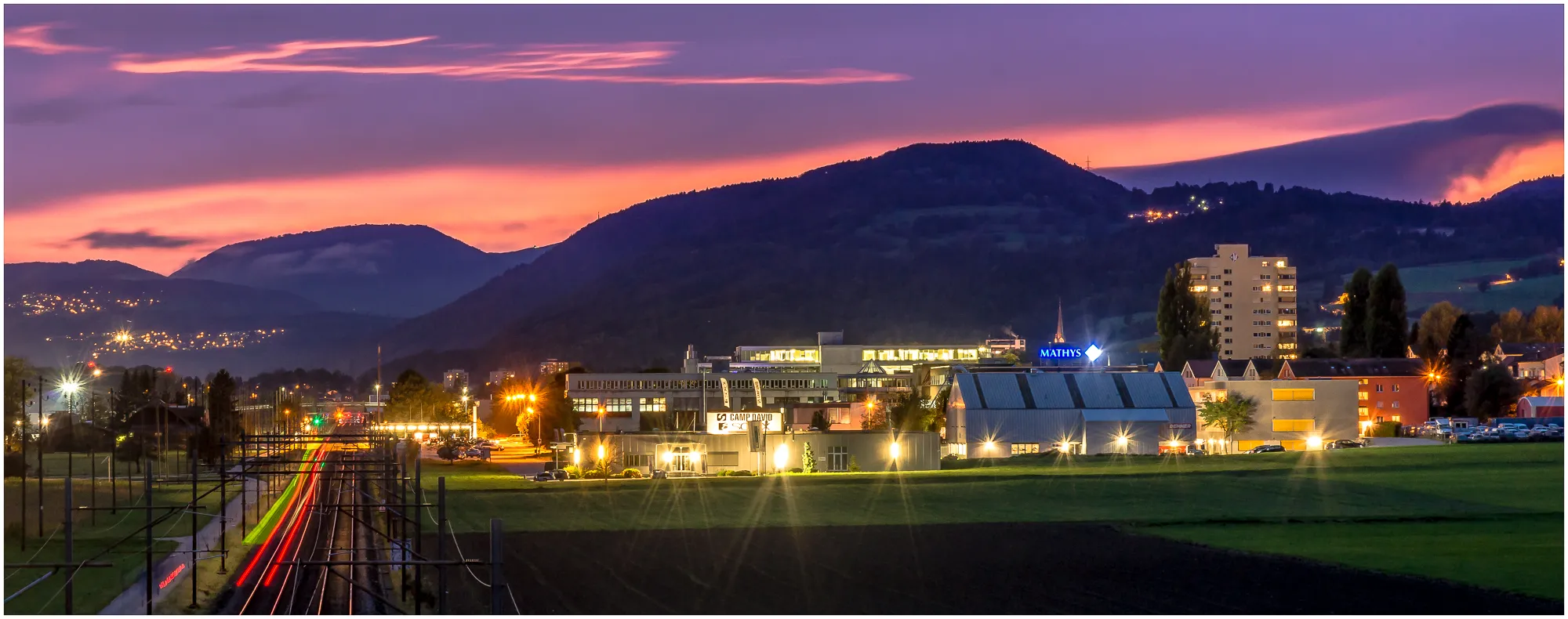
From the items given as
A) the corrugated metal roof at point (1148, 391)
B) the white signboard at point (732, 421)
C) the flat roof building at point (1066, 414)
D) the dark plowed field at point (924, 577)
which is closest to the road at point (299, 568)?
the dark plowed field at point (924, 577)

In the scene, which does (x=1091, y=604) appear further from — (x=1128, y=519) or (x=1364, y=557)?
(x=1128, y=519)

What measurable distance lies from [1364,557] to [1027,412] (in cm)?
6122

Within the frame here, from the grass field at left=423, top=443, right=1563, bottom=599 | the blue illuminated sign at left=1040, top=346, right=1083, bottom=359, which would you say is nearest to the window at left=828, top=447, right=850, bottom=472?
the grass field at left=423, top=443, right=1563, bottom=599

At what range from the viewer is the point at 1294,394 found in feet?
419

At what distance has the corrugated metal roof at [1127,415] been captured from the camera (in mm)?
114375

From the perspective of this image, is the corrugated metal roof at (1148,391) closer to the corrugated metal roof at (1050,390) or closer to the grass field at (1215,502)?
the corrugated metal roof at (1050,390)

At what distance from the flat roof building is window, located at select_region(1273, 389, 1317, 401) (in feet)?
41.9

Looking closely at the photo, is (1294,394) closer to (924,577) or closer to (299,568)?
(924,577)

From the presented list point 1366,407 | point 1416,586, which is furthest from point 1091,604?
point 1366,407

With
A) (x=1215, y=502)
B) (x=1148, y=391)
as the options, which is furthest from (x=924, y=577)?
(x=1148, y=391)

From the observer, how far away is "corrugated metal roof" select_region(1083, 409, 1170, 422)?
375ft

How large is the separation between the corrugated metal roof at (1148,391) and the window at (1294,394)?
1305cm

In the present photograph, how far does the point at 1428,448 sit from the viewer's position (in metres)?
97.9

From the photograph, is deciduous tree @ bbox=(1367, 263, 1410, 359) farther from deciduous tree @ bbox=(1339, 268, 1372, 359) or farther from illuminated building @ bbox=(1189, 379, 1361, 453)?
illuminated building @ bbox=(1189, 379, 1361, 453)
